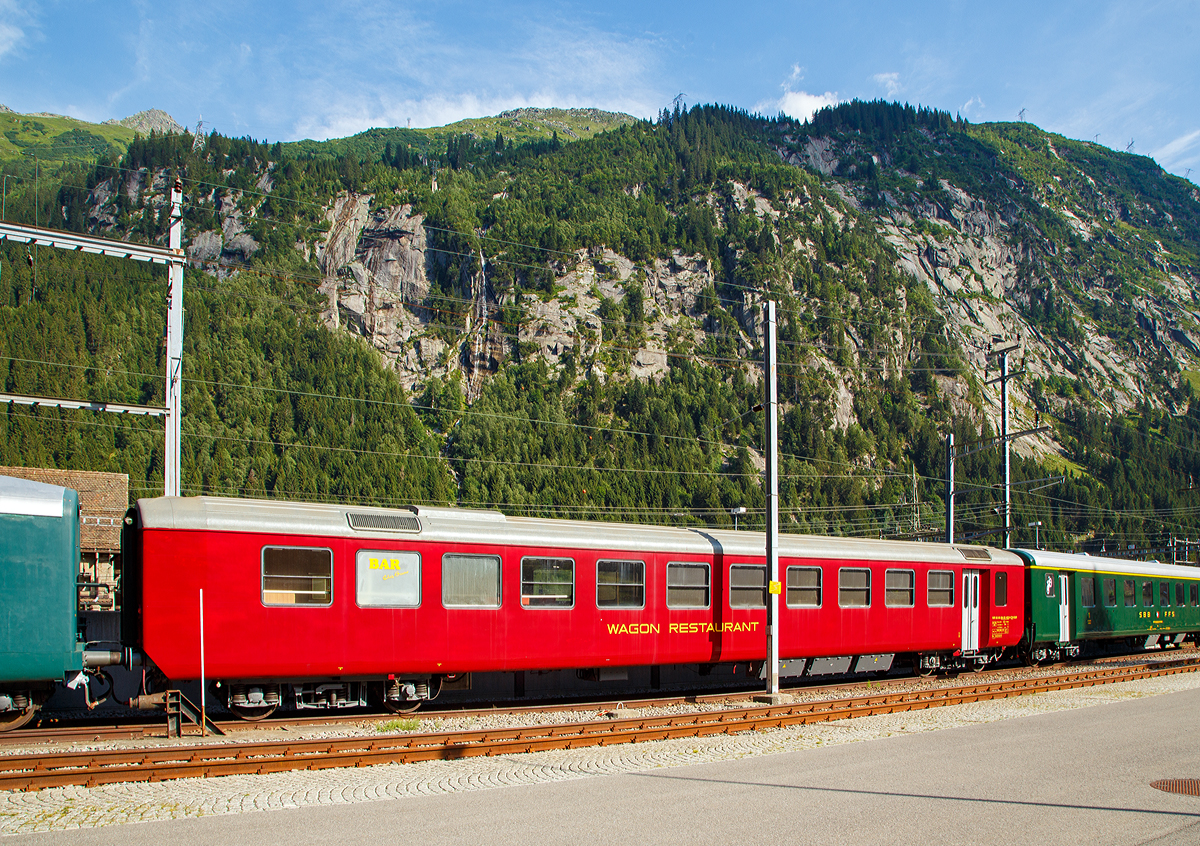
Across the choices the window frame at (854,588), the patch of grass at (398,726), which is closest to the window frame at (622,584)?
the patch of grass at (398,726)

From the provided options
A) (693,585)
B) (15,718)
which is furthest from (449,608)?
(15,718)

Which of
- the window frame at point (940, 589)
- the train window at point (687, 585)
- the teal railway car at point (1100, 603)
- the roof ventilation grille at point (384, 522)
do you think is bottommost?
the teal railway car at point (1100, 603)

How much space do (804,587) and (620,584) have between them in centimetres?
486

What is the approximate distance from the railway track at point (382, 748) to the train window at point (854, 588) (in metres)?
2.64

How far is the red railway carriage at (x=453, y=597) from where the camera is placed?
42.7 ft

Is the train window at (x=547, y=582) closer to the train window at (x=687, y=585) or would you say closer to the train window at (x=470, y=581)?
the train window at (x=470, y=581)

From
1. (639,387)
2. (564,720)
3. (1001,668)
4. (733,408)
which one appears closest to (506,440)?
(639,387)

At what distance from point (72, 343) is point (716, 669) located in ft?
356

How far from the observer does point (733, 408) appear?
464ft

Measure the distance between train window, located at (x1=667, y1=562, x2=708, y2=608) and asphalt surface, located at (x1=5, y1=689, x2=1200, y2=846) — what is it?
5.07 metres

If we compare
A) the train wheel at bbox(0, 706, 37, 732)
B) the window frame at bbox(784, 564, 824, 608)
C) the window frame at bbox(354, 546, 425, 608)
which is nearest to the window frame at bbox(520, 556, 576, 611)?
the window frame at bbox(354, 546, 425, 608)

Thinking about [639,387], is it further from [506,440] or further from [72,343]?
[72,343]

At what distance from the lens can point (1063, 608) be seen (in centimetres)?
2575

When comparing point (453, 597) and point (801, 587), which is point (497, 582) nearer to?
point (453, 597)
